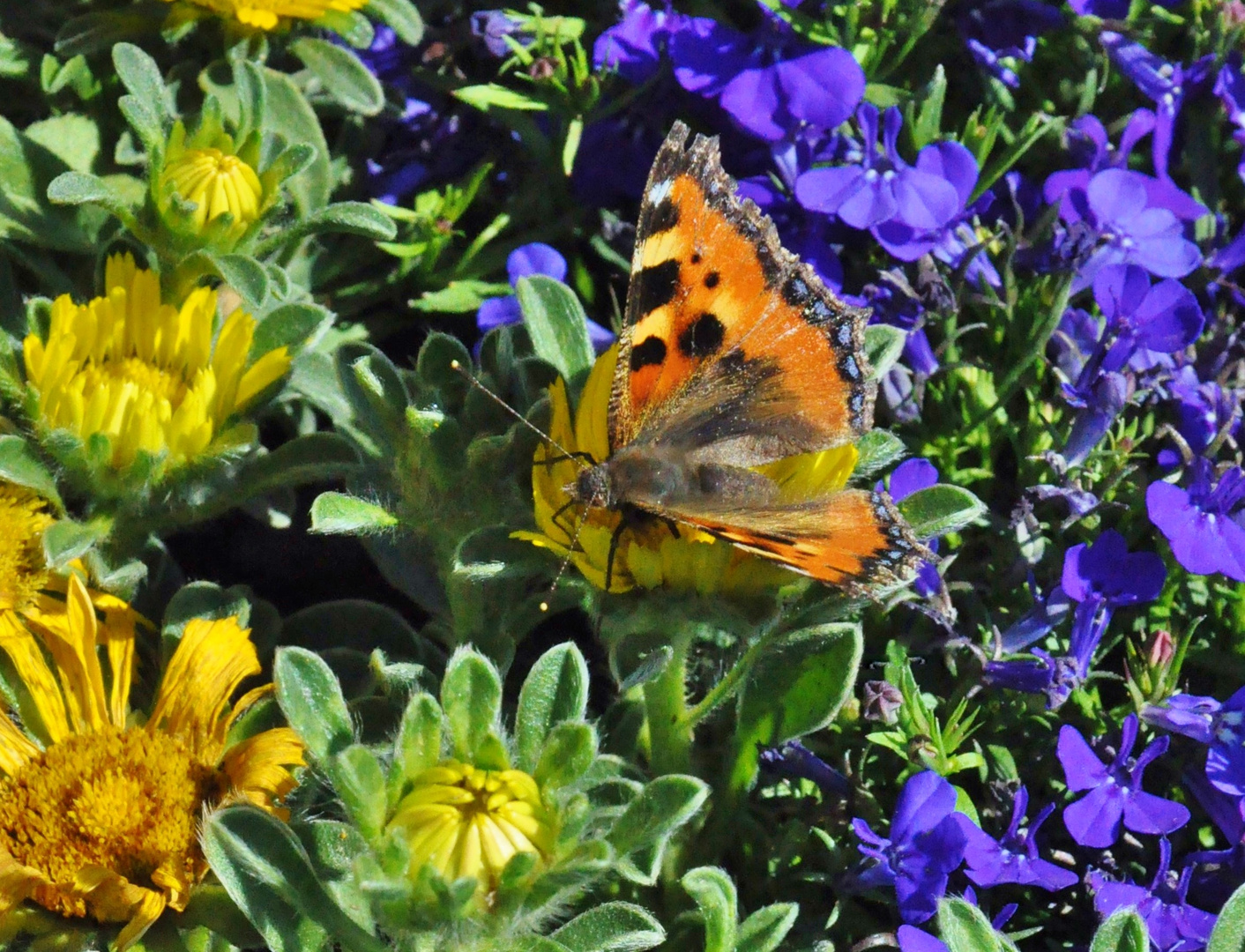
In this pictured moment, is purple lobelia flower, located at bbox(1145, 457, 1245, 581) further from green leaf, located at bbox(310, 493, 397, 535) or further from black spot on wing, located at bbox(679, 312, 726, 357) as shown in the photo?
green leaf, located at bbox(310, 493, 397, 535)

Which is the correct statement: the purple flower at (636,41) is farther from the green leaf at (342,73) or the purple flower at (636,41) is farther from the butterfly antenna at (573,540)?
the butterfly antenna at (573,540)

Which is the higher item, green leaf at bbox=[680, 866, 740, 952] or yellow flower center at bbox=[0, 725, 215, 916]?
green leaf at bbox=[680, 866, 740, 952]

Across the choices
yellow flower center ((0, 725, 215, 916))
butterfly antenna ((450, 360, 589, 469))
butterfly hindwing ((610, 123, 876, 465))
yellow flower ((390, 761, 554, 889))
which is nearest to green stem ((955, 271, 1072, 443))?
butterfly hindwing ((610, 123, 876, 465))

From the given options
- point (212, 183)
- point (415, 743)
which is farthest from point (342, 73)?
point (415, 743)

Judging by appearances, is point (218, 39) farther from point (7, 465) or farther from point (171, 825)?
point (171, 825)

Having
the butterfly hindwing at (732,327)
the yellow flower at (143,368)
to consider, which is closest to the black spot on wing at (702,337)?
the butterfly hindwing at (732,327)

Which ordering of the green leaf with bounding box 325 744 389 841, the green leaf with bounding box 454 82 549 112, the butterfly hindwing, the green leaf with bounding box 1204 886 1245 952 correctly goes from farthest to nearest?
1. the green leaf with bounding box 454 82 549 112
2. the butterfly hindwing
3. the green leaf with bounding box 1204 886 1245 952
4. the green leaf with bounding box 325 744 389 841
